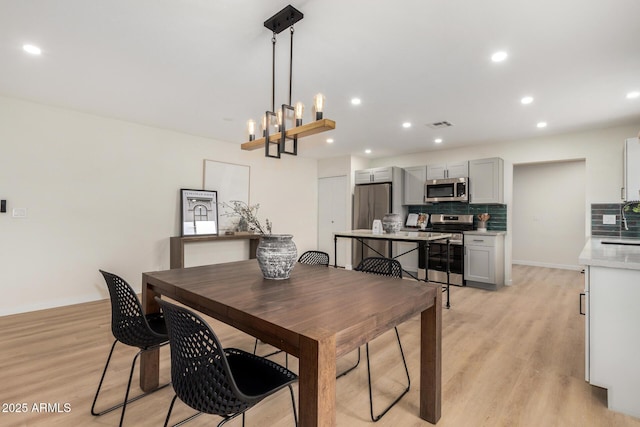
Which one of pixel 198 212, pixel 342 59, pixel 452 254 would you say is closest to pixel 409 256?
pixel 452 254

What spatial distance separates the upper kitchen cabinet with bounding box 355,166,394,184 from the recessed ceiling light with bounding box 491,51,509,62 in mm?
3513

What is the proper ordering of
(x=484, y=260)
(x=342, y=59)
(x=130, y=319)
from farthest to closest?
(x=484, y=260), (x=342, y=59), (x=130, y=319)

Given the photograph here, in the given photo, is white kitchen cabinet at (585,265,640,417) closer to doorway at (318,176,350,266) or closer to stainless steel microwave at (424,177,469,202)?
stainless steel microwave at (424,177,469,202)

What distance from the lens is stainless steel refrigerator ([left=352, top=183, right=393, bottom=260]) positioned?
6.00 meters

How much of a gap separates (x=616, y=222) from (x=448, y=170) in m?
2.39

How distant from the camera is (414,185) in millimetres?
6086

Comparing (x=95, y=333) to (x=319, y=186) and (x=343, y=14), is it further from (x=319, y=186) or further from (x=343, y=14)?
(x=319, y=186)


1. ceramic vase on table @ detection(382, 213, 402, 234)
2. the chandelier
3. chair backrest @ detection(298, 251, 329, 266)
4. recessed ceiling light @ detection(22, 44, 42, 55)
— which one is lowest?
chair backrest @ detection(298, 251, 329, 266)

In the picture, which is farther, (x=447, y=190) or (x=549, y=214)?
(x=549, y=214)

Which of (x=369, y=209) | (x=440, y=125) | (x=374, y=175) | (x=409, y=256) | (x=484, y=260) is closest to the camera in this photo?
(x=440, y=125)

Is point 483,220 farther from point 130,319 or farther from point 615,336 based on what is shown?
point 130,319

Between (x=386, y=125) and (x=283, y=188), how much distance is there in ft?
8.72

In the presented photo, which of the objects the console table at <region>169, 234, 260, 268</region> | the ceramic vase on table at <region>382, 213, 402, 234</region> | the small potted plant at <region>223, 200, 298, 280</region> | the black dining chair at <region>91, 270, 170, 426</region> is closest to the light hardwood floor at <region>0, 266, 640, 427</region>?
the black dining chair at <region>91, 270, 170, 426</region>

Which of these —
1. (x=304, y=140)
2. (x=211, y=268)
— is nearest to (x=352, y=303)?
(x=211, y=268)
